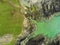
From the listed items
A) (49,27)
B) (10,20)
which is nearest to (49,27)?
(49,27)

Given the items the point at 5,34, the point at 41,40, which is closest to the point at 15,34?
the point at 5,34

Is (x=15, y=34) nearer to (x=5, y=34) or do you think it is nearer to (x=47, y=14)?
(x=5, y=34)

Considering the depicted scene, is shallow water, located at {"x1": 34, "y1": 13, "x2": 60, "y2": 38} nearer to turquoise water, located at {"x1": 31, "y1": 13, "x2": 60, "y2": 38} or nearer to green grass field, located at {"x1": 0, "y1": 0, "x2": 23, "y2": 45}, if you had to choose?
turquoise water, located at {"x1": 31, "y1": 13, "x2": 60, "y2": 38}

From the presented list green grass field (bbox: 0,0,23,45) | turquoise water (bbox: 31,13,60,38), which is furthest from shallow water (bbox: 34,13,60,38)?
green grass field (bbox: 0,0,23,45)

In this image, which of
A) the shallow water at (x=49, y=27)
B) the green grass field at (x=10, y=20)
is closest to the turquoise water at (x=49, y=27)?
the shallow water at (x=49, y=27)

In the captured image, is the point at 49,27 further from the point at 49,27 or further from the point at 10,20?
the point at 10,20
